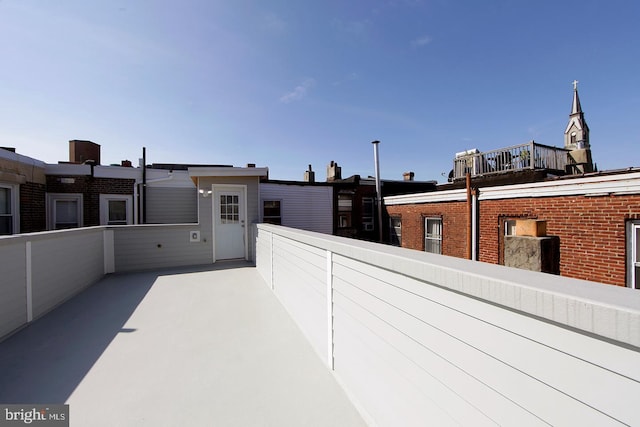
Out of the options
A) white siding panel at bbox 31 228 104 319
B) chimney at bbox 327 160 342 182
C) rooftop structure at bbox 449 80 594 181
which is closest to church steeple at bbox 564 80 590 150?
rooftop structure at bbox 449 80 594 181

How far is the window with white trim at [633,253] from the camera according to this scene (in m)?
5.40

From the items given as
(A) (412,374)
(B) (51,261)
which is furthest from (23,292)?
(A) (412,374)

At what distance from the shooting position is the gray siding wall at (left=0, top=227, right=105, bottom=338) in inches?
135

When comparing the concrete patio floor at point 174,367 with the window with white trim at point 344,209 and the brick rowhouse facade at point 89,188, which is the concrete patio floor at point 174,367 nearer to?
the brick rowhouse facade at point 89,188

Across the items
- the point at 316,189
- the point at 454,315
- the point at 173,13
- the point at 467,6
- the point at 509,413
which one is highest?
the point at 467,6

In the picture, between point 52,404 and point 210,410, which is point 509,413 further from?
point 52,404

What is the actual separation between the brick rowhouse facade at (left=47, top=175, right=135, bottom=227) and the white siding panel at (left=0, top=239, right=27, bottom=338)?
7010 millimetres

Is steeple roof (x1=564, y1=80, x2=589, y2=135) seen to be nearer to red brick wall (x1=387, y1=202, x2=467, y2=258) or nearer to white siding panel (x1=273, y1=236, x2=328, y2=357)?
red brick wall (x1=387, y1=202, x2=467, y2=258)

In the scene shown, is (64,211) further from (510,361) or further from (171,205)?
(510,361)

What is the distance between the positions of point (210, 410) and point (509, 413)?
214 centimetres

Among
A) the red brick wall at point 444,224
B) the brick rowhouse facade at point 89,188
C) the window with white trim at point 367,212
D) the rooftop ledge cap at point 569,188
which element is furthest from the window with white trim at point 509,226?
the brick rowhouse facade at point 89,188

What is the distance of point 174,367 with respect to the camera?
2.68 meters

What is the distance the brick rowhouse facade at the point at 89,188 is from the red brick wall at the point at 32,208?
39 centimetres

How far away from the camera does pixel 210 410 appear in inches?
82.1
